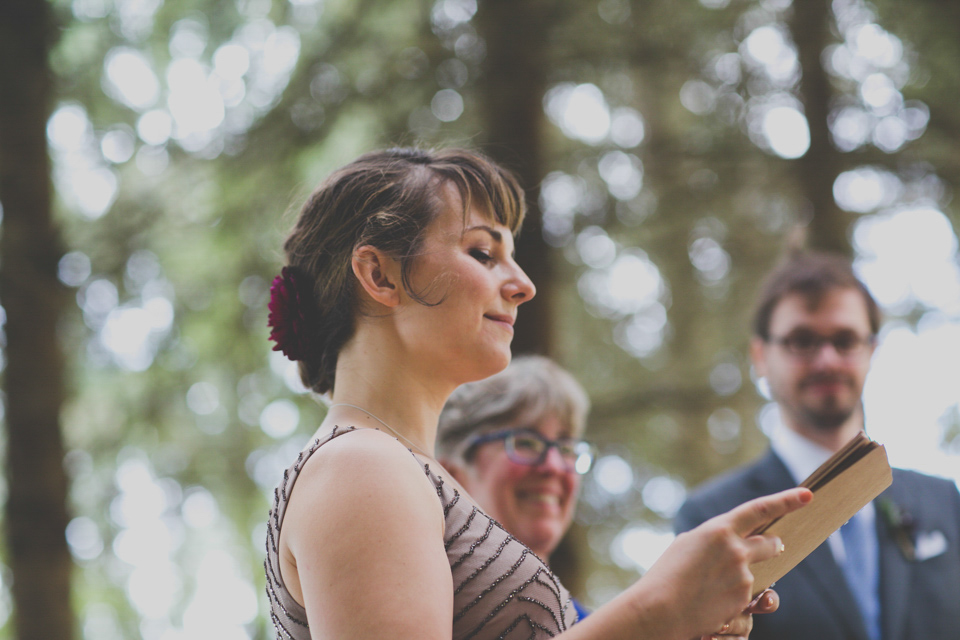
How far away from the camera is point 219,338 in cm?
619

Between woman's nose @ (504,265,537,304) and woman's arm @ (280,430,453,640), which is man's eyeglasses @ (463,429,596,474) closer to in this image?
woman's nose @ (504,265,537,304)

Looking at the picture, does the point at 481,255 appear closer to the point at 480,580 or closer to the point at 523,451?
the point at 480,580

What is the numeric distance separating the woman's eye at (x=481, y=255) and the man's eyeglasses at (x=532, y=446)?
52.7 inches

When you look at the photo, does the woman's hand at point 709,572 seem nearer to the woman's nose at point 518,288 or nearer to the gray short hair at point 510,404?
the woman's nose at point 518,288

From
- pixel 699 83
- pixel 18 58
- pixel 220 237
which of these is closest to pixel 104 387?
pixel 220 237

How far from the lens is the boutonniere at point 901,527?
2742mm

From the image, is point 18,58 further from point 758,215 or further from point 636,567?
point 636,567

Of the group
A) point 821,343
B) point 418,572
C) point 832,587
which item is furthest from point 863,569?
point 418,572

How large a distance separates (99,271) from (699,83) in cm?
495

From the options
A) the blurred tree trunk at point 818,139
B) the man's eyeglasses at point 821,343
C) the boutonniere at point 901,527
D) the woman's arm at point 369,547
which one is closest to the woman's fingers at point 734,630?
the woman's arm at point 369,547

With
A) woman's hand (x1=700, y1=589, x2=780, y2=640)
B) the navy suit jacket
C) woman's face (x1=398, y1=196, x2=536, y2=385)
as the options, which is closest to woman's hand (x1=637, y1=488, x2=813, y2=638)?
woman's hand (x1=700, y1=589, x2=780, y2=640)

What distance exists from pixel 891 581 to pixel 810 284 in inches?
43.8

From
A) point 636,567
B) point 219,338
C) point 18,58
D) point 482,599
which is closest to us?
point 482,599

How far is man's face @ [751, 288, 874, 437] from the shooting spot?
2988 millimetres
